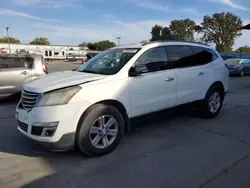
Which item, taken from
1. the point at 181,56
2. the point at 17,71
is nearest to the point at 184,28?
the point at 17,71

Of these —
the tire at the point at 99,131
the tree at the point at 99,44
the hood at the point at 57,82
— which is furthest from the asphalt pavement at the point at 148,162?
the tree at the point at 99,44

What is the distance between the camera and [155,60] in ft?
14.2

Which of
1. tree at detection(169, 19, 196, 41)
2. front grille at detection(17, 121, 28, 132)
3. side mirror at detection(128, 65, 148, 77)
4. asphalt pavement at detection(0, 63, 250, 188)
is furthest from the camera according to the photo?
tree at detection(169, 19, 196, 41)

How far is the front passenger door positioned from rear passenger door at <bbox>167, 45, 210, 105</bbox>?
0.18 metres

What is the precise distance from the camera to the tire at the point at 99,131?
339 cm

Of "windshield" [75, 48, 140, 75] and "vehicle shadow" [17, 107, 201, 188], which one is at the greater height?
"windshield" [75, 48, 140, 75]

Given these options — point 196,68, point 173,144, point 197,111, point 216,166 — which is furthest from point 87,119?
point 197,111

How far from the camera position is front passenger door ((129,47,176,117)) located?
3973 mm

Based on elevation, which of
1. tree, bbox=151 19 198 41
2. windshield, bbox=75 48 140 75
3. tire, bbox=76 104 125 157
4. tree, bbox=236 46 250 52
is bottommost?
tire, bbox=76 104 125 157

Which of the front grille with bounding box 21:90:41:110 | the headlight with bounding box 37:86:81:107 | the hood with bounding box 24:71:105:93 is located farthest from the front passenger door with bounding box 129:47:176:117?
the front grille with bounding box 21:90:41:110

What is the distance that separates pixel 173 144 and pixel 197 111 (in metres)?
1.99

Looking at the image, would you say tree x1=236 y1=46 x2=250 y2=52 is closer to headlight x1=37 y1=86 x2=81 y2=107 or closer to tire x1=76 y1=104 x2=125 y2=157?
tire x1=76 y1=104 x2=125 y2=157

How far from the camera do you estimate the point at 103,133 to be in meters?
3.63

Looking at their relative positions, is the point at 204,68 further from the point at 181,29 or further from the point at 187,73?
the point at 181,29
